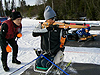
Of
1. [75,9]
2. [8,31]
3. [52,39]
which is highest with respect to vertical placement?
[75,9]

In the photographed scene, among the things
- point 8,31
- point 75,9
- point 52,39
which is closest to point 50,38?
point 52,39

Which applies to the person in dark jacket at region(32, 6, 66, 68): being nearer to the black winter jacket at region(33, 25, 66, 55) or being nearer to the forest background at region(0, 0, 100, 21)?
the black winter jacket at region(33, 25, 66, 55)

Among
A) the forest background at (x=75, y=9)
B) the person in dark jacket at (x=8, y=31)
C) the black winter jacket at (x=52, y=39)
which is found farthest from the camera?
the forest background at (x=75, y=9)

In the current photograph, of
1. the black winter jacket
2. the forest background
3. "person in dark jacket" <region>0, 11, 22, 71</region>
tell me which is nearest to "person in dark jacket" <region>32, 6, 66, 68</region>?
the black winter jacket

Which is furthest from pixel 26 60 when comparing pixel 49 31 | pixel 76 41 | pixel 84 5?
pixel 84 5

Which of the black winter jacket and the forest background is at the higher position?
the forest background

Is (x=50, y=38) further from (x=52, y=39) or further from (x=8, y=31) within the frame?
(x=8, y=31)

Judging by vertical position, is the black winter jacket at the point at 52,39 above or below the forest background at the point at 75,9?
below

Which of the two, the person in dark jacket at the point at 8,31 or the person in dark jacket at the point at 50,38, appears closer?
the person in dark jacket at the point at 50,38

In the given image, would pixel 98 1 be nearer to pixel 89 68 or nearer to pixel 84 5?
pixel 84 5

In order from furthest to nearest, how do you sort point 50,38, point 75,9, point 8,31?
point 75,9 → point 8,31 → point 50,38

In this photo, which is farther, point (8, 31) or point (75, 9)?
point (75, 9)

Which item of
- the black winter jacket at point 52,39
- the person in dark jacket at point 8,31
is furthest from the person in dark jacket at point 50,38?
the person in dark jacket at point 8,31

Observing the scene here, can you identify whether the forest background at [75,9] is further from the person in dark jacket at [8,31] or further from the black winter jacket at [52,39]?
the black winter jacket at [52,39]
